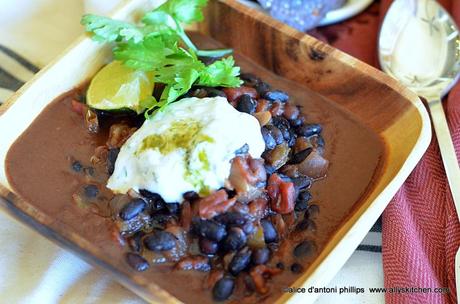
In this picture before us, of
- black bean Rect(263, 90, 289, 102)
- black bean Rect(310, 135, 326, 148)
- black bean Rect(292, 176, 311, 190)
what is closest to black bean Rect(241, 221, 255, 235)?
black bean Rect(292, 176, 311, 190)

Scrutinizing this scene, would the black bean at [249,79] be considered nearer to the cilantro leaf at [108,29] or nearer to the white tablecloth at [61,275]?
the cilantro leaf at [108,29]

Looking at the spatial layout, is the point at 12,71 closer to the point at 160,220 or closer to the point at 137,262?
Answer: the point at 160,220

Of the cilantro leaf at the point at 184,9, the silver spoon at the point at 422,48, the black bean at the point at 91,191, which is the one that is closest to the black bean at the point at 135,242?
the black bean at the point at 91,191

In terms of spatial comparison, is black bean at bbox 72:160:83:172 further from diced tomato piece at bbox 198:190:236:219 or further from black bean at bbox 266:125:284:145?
black bean at bbox 266:125:284:145

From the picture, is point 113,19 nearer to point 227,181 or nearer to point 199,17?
point 199,17

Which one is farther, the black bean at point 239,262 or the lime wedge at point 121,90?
the lime wedge at point 121,90

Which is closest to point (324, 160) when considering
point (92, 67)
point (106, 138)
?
point (106, 138)

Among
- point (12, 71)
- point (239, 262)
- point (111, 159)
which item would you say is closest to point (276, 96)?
point (111, 159)
